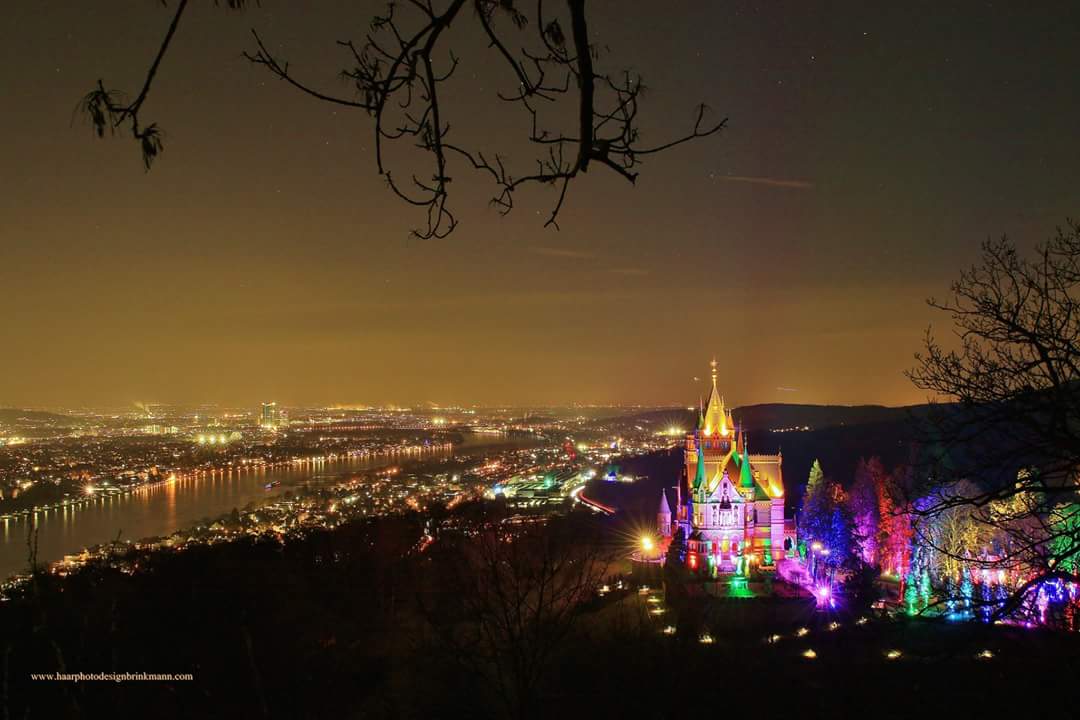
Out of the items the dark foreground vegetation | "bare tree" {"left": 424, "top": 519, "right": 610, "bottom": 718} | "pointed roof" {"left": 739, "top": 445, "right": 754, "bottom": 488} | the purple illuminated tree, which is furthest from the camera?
"pointed roof" {"left": 739, "top": 445, "right": 754, "bottom": 488}

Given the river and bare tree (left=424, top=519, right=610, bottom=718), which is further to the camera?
the river

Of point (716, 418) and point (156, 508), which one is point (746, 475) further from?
point (156, 508)

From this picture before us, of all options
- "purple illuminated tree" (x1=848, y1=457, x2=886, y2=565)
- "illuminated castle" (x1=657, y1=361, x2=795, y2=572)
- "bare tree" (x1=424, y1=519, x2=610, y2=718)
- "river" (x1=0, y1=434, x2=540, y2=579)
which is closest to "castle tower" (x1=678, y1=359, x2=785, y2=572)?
"illuminated castle" (x1=657, y1=361, x2=795, y2=572)

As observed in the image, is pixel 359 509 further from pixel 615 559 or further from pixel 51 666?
pixel 51 666

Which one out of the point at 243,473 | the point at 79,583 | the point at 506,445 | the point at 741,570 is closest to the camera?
the point at 79,583

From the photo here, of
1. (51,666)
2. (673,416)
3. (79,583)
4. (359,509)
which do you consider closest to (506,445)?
(673,416)

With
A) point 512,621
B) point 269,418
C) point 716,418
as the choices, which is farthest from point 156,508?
point 269,418

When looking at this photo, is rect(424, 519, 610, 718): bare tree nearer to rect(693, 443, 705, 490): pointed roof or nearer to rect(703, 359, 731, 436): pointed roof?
rect(693, 443, 705, 490): pointed roof
